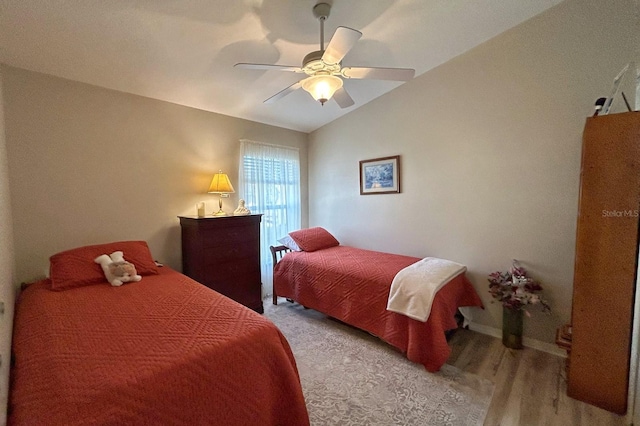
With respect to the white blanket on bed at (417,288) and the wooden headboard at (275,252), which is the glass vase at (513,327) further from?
the wooden headboard at (275,252)

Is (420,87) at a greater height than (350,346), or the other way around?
(420,87)

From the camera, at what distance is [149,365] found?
989 mm

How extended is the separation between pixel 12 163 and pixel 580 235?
403 cm

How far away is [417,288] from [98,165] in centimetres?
292

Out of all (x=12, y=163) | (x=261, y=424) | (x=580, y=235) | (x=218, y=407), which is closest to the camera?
(x=218, y=407)

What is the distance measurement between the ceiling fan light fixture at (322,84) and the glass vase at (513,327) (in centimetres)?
235

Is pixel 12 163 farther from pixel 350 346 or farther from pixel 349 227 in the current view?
pixel 349 227

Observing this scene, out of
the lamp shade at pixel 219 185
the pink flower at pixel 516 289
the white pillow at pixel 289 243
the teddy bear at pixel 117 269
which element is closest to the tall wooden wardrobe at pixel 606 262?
the pink flower at pixel 516 289

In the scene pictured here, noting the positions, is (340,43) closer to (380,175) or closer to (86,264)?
Answer: (380,175)

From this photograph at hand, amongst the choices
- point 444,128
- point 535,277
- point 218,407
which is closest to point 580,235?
point 535,277

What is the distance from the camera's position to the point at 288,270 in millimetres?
3094

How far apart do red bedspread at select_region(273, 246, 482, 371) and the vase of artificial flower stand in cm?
23

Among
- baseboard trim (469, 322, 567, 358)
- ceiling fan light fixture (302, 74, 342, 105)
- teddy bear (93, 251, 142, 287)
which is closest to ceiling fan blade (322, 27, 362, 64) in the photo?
ceiling fan light fixture (302, 74, 342, 105)

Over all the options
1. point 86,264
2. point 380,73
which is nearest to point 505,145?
point 380,73
